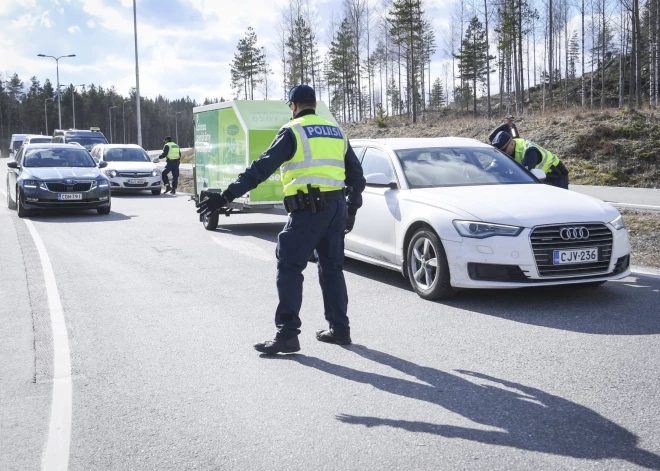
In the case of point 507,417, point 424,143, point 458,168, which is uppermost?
point 424,143

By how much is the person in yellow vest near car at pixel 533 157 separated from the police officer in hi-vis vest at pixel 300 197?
4.39 meters

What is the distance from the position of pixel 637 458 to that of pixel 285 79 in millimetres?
74845

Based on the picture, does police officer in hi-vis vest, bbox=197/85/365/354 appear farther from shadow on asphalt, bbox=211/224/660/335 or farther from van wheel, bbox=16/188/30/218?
van wheel, bbox=16/188/30/218

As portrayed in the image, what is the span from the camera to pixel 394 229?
7.86 m

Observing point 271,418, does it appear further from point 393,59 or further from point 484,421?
point 393,59

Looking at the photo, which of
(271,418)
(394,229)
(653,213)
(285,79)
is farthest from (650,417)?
(285,79)

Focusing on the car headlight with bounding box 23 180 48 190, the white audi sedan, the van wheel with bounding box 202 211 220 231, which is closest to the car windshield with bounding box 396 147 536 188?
the white audi sedan

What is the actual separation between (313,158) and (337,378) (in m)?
1.61

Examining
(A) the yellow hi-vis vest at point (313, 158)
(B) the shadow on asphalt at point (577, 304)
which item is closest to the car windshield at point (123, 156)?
(B) the shadow on asphalt at point (577, 304)

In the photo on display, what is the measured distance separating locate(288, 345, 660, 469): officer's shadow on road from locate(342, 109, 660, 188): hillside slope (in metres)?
16.2

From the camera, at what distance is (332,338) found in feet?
18.8

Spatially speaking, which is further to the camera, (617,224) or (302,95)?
(617,224)

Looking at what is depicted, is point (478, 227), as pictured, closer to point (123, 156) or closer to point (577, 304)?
point (577, 304)

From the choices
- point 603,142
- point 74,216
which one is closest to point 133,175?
point 74,216
